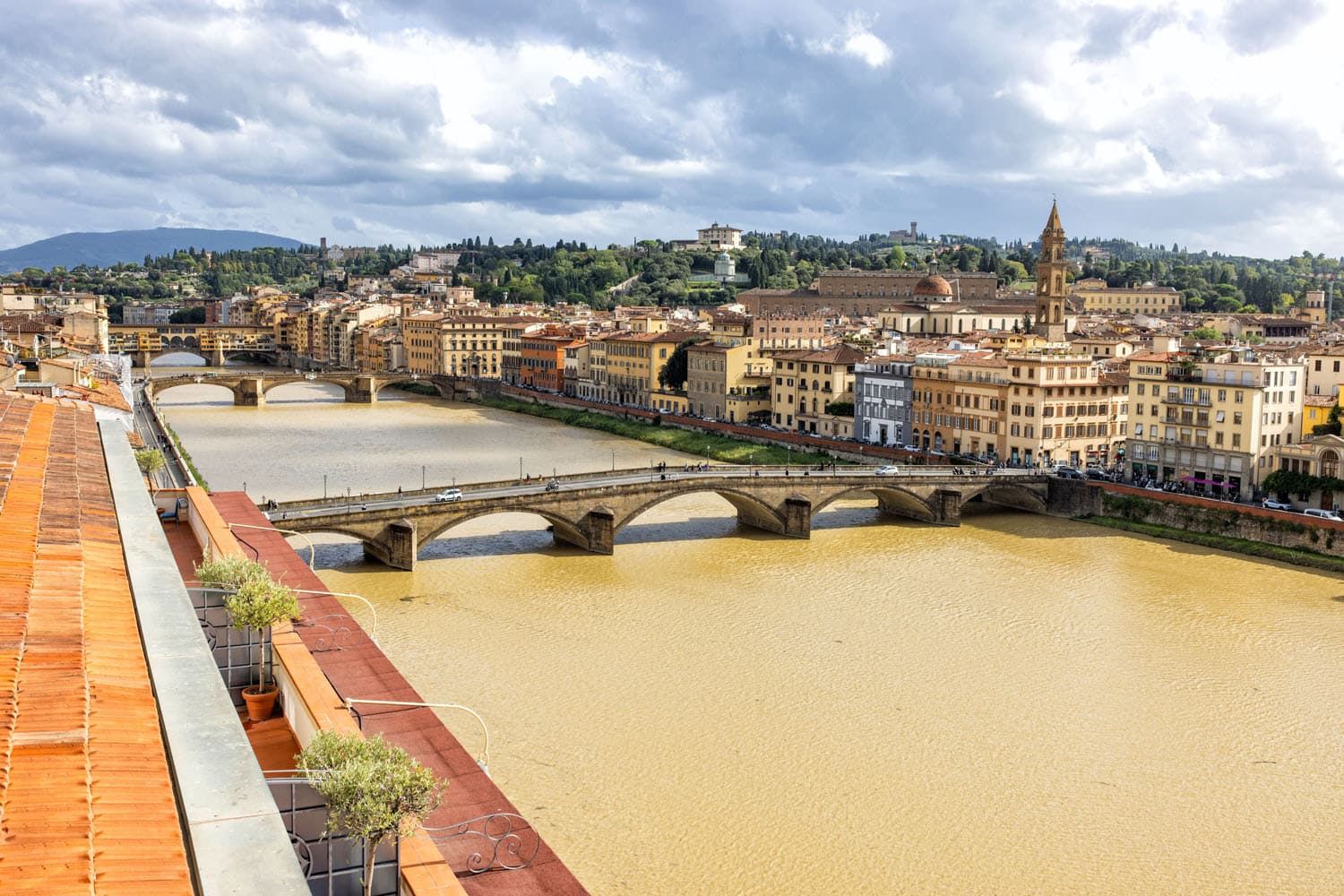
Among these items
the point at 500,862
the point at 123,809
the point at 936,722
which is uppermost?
the point at 123,809

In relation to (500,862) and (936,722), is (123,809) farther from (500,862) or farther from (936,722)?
(936,722)

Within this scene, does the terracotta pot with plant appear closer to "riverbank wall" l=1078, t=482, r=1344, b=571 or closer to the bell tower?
"riverbank wall" l=1078, t=482, r=1344, b=571

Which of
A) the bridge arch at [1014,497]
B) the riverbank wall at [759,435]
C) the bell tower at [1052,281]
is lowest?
the bridge arch at [1014,497]

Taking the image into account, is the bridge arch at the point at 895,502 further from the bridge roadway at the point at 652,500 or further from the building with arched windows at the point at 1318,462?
the building with arched windows at the point at 1318,462

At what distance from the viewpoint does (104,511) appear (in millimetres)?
13383

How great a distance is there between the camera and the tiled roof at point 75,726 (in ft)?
18.8

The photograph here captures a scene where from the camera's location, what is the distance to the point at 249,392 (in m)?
74.6

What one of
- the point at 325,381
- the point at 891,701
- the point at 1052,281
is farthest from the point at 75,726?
the point at 325,381

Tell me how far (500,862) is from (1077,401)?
1450 inches

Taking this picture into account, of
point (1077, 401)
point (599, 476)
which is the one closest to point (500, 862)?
point (599, 476)

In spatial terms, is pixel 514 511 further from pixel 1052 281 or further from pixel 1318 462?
pixel 1052 281

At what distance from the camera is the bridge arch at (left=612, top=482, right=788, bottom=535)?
104 feet

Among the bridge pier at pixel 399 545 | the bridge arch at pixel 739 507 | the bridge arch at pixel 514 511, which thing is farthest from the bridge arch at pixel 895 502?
the bridge pier at pixel 399 545

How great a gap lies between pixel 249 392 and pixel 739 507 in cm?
4864
